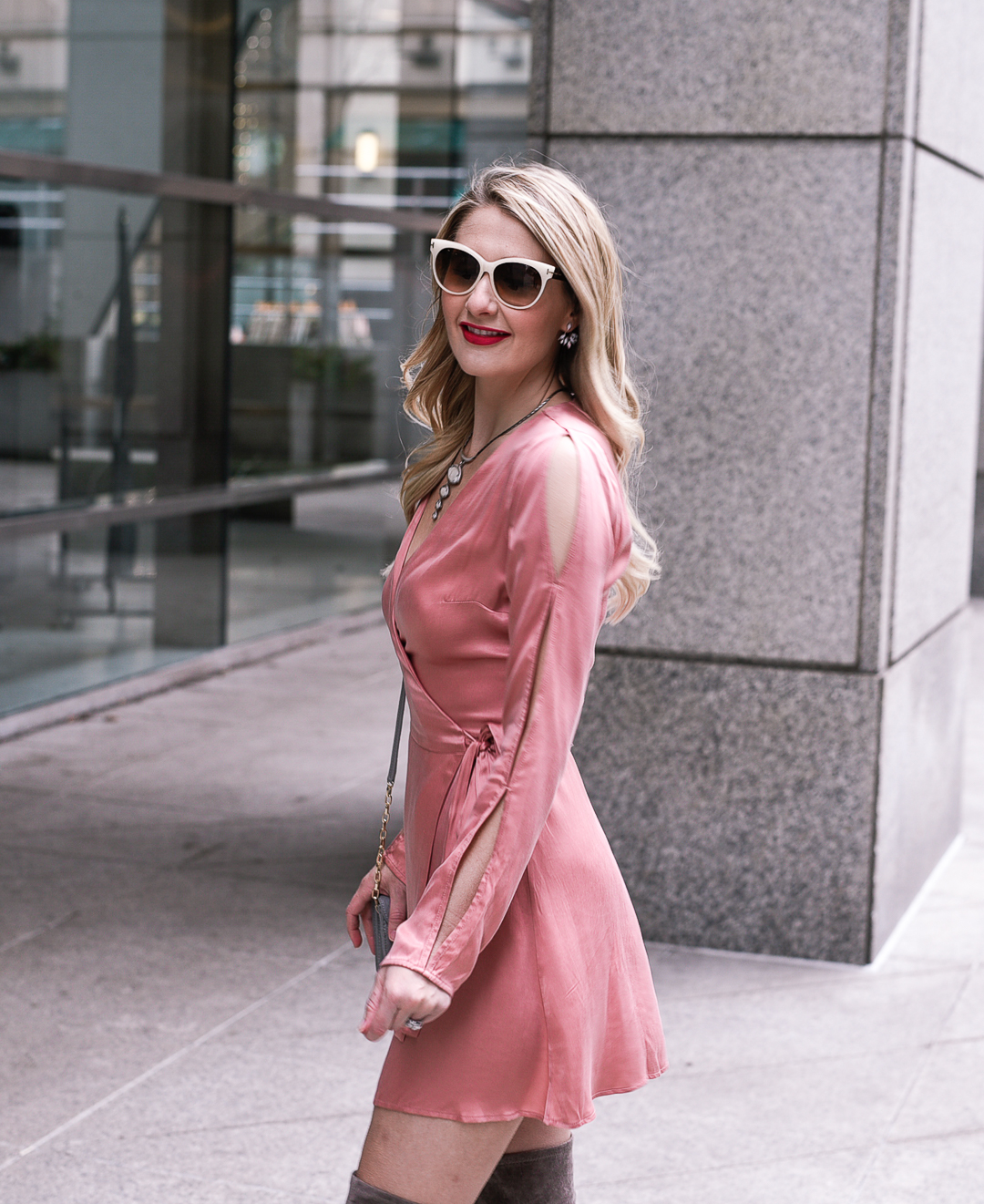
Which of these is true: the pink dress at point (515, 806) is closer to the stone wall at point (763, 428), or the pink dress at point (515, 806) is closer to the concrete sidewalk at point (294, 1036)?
the concrete sidewalk at point (294, 1036)

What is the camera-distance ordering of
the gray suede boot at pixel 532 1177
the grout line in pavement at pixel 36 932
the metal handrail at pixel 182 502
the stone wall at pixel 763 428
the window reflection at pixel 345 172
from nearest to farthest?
the gray suede boot at pixel 532 1177 → the stone wall at pixel 763 428 → the grout line in pavement at pixel 36 932 → the metal handrail at pixel 182 502 → the window reflection at pixel 345 172

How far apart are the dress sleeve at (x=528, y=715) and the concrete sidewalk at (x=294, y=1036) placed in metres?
1.82

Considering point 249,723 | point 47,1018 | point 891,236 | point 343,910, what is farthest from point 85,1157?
point 249,723

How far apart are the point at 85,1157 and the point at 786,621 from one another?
2.60m

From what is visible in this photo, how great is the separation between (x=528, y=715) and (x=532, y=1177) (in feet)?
2.82

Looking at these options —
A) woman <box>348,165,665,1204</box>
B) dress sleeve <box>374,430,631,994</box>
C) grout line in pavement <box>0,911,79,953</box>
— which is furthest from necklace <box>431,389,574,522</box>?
grout line in pavement <box>0,911,79,953</box>

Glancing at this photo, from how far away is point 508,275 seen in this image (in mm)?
2322

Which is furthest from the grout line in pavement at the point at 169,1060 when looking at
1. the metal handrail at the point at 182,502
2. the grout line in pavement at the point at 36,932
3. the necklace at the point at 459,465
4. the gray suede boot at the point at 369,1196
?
the metal handrail at the point at 182,502

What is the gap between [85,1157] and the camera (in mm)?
3891

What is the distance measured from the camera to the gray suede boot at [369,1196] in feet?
7.41

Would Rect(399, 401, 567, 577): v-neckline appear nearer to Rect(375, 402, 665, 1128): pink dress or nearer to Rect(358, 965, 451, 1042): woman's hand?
Rect(375, 402, 665, 1128): pink dress

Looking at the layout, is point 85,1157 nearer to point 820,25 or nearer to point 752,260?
point 752,260

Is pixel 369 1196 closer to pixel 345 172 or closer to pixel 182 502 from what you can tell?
pixel 182 502

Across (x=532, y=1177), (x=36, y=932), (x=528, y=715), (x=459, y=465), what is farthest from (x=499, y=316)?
(x=36, y=932)
